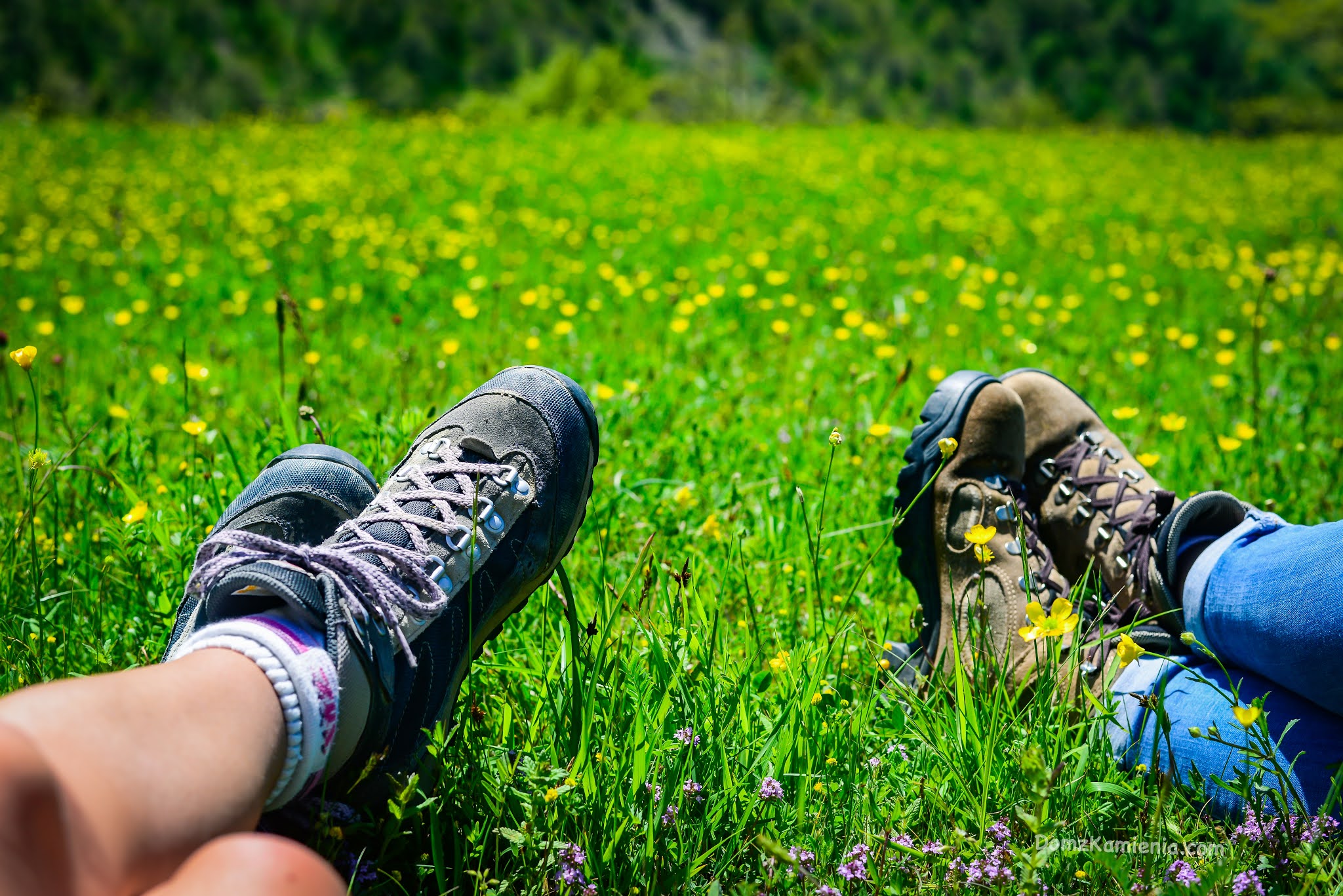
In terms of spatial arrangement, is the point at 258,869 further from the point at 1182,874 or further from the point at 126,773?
the point at 1182,874

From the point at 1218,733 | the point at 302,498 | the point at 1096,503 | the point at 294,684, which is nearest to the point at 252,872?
the point at 294,684

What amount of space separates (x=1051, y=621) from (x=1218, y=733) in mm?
331

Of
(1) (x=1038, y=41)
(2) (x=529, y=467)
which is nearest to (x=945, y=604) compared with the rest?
(2) (x=529, y=467)

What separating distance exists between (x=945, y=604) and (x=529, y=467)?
2.79 ft

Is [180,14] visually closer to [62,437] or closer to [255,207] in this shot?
[255,207]

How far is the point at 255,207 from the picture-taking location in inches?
244

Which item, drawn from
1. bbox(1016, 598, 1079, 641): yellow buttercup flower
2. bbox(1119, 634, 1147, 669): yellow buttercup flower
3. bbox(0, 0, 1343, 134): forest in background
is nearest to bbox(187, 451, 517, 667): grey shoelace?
bbox(1016, 598, 1079, 641): yellow buttercup flower

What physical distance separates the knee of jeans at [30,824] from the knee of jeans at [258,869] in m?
0.10

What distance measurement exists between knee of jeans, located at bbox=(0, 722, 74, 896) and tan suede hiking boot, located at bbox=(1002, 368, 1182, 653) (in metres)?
1.53

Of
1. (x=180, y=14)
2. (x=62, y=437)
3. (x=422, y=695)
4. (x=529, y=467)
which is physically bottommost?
(x=62, y=437)

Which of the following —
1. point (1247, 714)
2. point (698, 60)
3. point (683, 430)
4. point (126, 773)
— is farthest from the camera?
point (698, 60)

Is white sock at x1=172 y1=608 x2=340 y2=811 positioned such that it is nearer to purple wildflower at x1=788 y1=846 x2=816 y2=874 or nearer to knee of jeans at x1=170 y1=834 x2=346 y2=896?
knee of jeans at x1=170 y1=834 x2=346 y2=896

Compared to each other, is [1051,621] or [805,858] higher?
[1051,621]

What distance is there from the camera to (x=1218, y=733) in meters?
1.26
